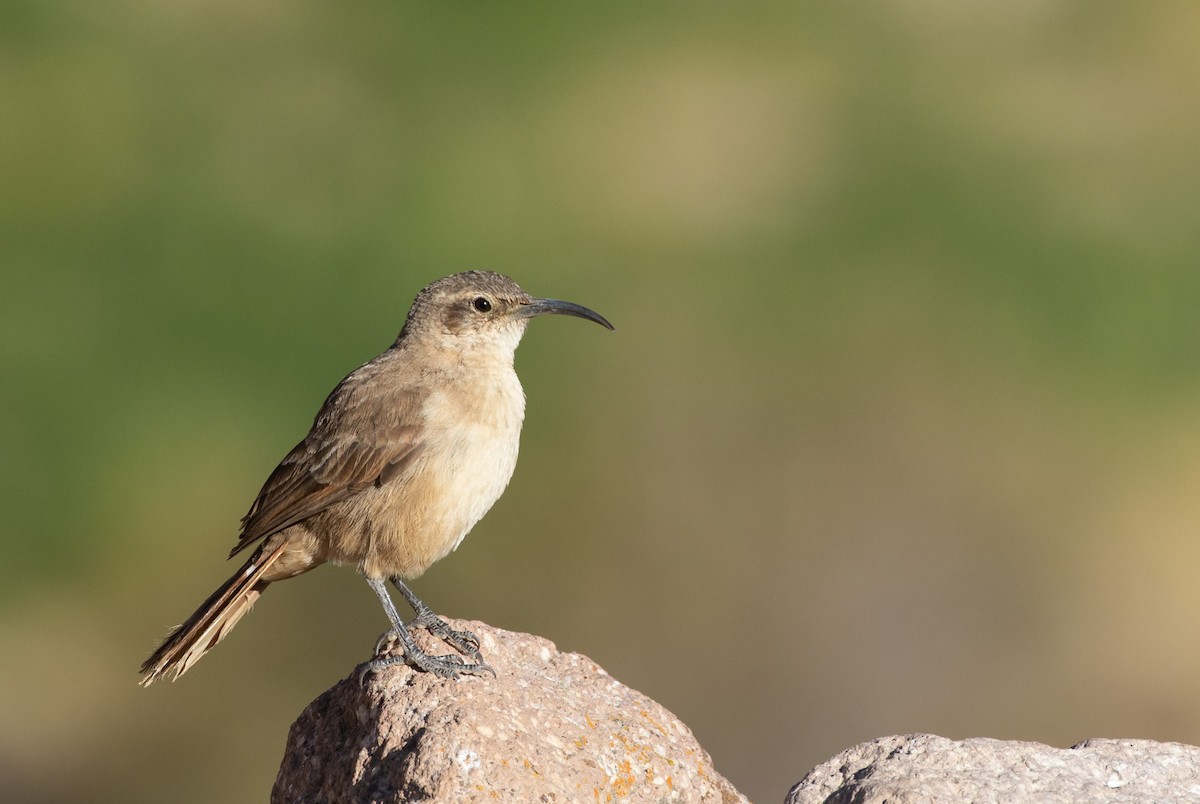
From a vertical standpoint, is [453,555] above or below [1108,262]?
below

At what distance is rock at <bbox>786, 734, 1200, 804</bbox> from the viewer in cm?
612

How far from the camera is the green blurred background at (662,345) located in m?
12.3

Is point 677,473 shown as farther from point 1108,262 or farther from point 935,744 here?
point 935,744

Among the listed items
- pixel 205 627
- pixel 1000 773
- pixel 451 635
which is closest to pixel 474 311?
pixel 451 635

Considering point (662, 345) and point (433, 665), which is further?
point (662, 345)

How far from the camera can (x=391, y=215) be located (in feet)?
49.8

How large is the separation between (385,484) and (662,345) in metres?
7.18

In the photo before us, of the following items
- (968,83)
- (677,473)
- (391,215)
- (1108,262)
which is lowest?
(677,473)

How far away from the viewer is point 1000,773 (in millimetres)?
6301

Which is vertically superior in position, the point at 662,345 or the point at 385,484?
the point at 385,484

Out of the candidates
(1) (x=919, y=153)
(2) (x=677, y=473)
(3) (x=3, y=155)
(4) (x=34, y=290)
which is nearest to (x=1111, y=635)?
(2) (x=677, y=473)

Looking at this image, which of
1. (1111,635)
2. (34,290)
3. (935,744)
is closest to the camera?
(935,744)

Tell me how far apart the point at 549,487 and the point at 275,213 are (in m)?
3.84

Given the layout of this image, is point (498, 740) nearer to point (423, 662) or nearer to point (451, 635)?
point (423, 662)
